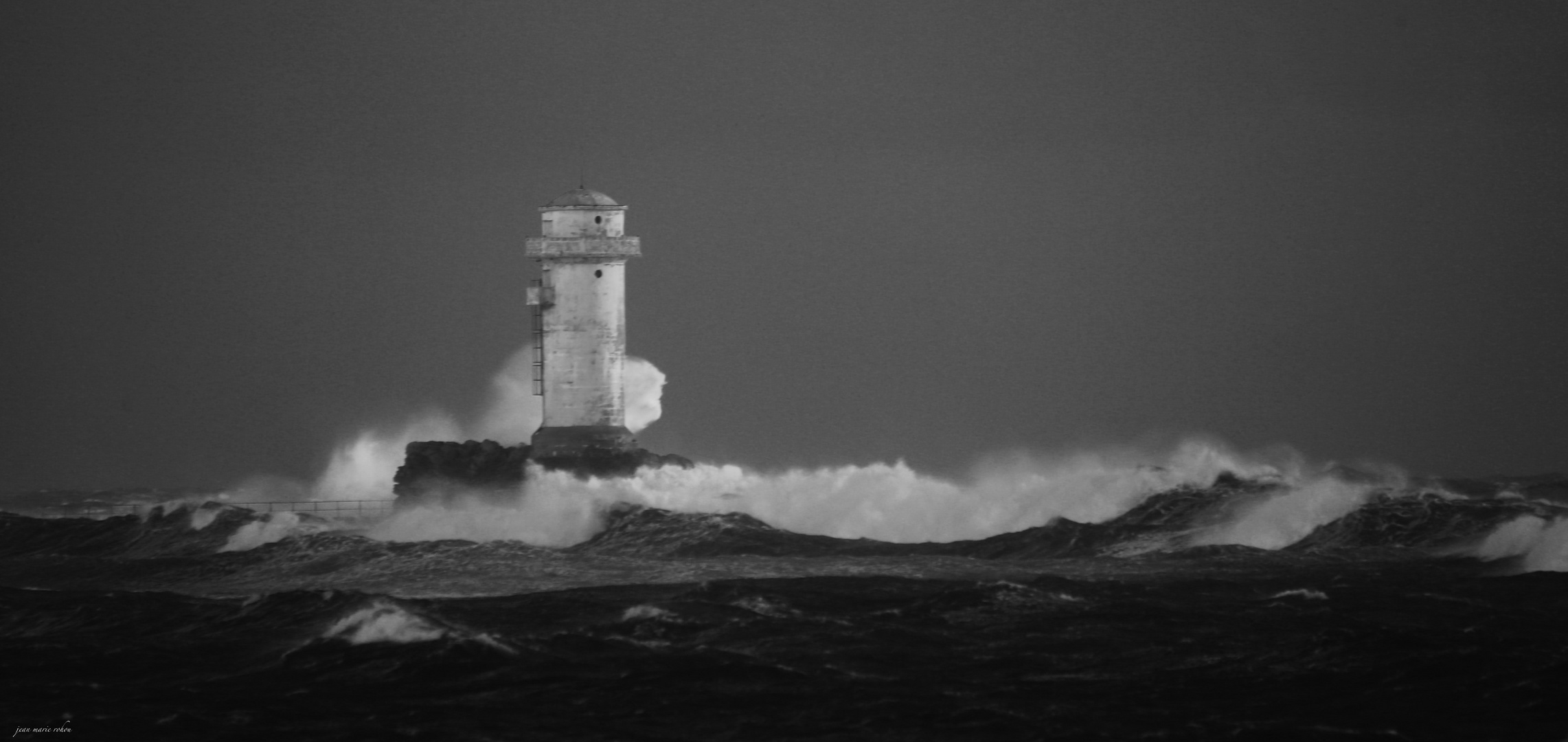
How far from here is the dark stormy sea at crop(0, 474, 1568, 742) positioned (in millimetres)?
40688

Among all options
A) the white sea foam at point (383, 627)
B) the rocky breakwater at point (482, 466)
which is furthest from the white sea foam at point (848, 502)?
the white sea foam at point (383, 627)

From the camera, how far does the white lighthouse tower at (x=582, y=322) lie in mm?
75688

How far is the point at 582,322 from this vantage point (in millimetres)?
75750

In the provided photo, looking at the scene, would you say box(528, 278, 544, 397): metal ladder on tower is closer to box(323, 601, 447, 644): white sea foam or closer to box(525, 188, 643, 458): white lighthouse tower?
box(525, 188, 643, 458): white lighthouse tower

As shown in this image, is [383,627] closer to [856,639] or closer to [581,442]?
[856,639]

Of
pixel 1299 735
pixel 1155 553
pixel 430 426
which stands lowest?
pixel 1299 735

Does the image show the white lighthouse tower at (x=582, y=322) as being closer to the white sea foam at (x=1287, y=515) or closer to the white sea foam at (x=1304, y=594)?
the white sea foam at (x=1287, y=515)

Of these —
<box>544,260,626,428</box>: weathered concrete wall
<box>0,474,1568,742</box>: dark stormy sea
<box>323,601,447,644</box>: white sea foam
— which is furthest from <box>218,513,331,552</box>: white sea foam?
<box>323,601,447,644</box>: white sea foam

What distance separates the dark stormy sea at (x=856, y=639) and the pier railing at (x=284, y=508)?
46.2 feet

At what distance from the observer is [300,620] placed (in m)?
50.3

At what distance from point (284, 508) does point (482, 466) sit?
15515mm

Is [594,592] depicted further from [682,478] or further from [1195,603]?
[682,478]

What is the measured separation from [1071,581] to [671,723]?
15.3 meters

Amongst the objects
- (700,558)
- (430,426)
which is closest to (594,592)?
(700,558)
